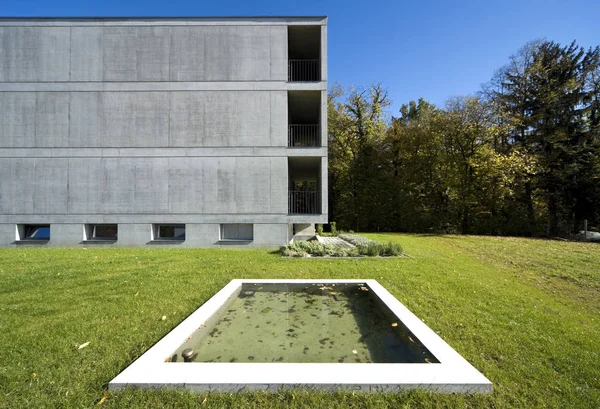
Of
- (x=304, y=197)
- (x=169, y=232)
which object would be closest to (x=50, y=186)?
(x=169, y=232)

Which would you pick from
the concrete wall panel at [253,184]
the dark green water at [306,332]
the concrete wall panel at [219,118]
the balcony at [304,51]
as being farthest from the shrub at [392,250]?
the balcony at [304,51]

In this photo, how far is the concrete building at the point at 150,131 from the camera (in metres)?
11.9

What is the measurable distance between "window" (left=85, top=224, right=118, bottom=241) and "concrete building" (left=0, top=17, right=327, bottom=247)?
0.05 metres

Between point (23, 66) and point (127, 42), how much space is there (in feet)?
15.7

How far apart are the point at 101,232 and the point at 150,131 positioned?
16.5 feet

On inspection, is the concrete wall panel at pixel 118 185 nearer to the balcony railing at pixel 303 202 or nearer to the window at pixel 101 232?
the window at pixel 101 232

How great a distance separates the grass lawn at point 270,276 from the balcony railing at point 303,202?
3.91 meters

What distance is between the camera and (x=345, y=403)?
244 cm

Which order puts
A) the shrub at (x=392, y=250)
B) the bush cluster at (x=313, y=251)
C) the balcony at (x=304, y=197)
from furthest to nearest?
1. the balcony at (x=304, y=197)
2. the shrub at (x=392, y=250)
3. the bush cluster at (x=313, y=251)

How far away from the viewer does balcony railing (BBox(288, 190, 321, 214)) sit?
41.9 feet

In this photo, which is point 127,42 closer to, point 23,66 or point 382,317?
point 23,66

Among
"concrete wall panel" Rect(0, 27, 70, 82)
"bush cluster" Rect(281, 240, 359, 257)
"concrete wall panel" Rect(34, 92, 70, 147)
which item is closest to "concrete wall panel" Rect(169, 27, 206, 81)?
"concrete wall panel" Rect(0, 27, 70, 82)

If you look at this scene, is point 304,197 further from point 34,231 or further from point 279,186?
point 34,231

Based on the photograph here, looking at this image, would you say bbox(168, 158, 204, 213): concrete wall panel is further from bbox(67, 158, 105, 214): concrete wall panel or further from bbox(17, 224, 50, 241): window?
bbox(17, 224, 50, 241): window
